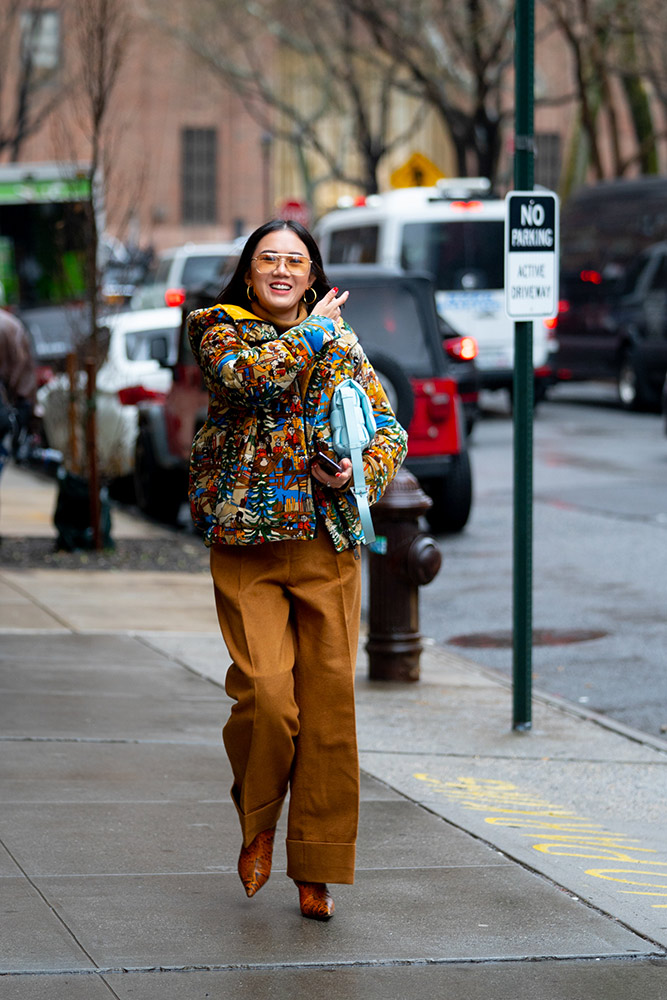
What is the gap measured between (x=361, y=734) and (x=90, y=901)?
8.03 feet

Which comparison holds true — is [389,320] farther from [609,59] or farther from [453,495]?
[609,59]

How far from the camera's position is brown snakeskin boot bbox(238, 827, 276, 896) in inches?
180

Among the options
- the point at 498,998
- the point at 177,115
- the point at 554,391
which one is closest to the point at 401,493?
the point at 498,998

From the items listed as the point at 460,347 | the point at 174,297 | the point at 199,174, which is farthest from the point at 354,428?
the point at 199,174

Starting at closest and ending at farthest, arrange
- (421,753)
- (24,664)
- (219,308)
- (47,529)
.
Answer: (219,308), (421,753), (24,664), (47,529)

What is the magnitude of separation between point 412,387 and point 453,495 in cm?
105

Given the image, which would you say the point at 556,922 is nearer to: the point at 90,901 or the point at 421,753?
the point at 90,901

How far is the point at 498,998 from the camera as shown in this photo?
4086 mm

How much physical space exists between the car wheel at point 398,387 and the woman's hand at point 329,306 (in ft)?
23.0

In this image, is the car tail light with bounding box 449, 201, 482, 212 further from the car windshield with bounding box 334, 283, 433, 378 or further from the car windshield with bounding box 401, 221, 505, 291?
the car windshield with bounding box 334, 283, 433, 378

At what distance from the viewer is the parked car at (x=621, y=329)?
22.6m

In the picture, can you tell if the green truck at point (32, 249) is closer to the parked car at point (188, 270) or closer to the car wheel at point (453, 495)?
the parked car at point (188, 270)

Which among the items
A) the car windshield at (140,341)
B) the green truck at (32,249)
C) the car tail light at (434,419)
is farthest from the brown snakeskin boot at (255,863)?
the green truck at (32,249)

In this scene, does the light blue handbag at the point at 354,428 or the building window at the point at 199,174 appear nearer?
the light blue handbag at the point at 354,428
